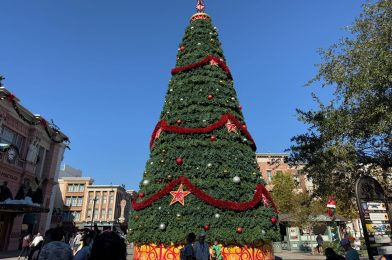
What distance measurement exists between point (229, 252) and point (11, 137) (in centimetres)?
2117

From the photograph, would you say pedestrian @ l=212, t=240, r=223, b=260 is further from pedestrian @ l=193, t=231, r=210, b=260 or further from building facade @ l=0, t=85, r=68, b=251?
building facade @ l=0, t=85, r=68, b=251

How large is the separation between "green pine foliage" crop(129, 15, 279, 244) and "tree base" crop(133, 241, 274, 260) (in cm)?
26

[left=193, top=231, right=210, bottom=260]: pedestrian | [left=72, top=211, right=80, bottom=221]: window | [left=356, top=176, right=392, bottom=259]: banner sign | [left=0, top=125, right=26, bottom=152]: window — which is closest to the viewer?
[left=356, top=176, right=392, bottom=259]: banner sign

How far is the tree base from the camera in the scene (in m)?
8.77

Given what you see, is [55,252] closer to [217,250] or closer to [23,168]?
[217,250]

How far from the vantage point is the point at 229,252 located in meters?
8.77

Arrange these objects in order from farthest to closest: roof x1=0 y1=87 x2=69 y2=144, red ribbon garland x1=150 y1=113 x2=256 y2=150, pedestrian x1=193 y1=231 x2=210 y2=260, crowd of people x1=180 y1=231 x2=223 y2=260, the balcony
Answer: the balcony, roof x1=0 y1=87 x2=69 y2=144, red ribbon garland x1=150 y1=113 x2=256 y2=150, pedestrian x1=193 y1=231 x2=210 y2=260, crowd of people x1=180 y1=231 x2=223 y2=260

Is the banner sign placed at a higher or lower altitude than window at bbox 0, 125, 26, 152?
lower

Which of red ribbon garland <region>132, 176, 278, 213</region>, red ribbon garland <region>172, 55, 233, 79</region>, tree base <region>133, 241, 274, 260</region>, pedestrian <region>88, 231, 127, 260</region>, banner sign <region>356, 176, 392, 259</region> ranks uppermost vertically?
red ribbon garland <region>172, 55, 233, 79</region>

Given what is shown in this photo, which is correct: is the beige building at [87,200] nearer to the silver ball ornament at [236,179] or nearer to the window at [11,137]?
the window at [11,137]

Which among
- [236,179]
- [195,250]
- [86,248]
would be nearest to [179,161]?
[236,179]

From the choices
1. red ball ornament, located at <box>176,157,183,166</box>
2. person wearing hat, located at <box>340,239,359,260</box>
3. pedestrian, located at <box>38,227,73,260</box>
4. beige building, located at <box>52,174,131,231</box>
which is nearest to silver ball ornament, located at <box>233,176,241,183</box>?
red ball ornament, located at <box>176,157,183,166</box>

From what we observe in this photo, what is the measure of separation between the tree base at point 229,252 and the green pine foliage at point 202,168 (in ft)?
0.85

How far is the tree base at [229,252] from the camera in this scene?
28.8ft
